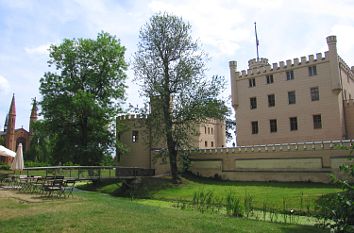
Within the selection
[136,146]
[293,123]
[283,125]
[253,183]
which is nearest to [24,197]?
[253,183]

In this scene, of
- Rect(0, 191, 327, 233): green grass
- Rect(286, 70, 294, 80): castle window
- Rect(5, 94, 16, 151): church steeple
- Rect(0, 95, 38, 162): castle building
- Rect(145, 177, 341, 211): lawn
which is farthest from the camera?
Rect(0, 95, 38, 162): castle building

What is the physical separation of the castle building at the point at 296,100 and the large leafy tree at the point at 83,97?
42.5 ft

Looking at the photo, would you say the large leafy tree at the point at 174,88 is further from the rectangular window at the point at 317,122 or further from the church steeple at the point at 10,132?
the church steeple at the point at 10,132

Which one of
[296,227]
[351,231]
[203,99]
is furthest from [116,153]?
[351,231]

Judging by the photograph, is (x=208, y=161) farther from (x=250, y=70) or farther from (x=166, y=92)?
(x=250, y=70)

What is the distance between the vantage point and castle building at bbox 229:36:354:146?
96.4 ft

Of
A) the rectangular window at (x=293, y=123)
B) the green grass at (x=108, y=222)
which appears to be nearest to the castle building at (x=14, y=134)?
the rectangular window at (x=293, y=123)

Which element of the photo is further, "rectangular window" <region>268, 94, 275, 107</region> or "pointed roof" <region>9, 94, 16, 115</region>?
"pointed roof" <region>9, 94, 16, 115</region>

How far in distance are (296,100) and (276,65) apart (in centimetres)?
415

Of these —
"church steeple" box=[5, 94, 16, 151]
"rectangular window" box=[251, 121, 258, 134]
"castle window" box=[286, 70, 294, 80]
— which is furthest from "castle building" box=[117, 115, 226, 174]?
"church steeple" box=[5, 94, 16, 151]

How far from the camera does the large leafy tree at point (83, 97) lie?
1224 inches

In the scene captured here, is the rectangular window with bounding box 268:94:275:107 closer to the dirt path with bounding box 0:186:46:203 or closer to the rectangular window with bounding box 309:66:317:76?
the rectangular window with bounding box 309:66:317:76

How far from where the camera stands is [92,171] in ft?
76.7

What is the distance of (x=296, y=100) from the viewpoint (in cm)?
3138
